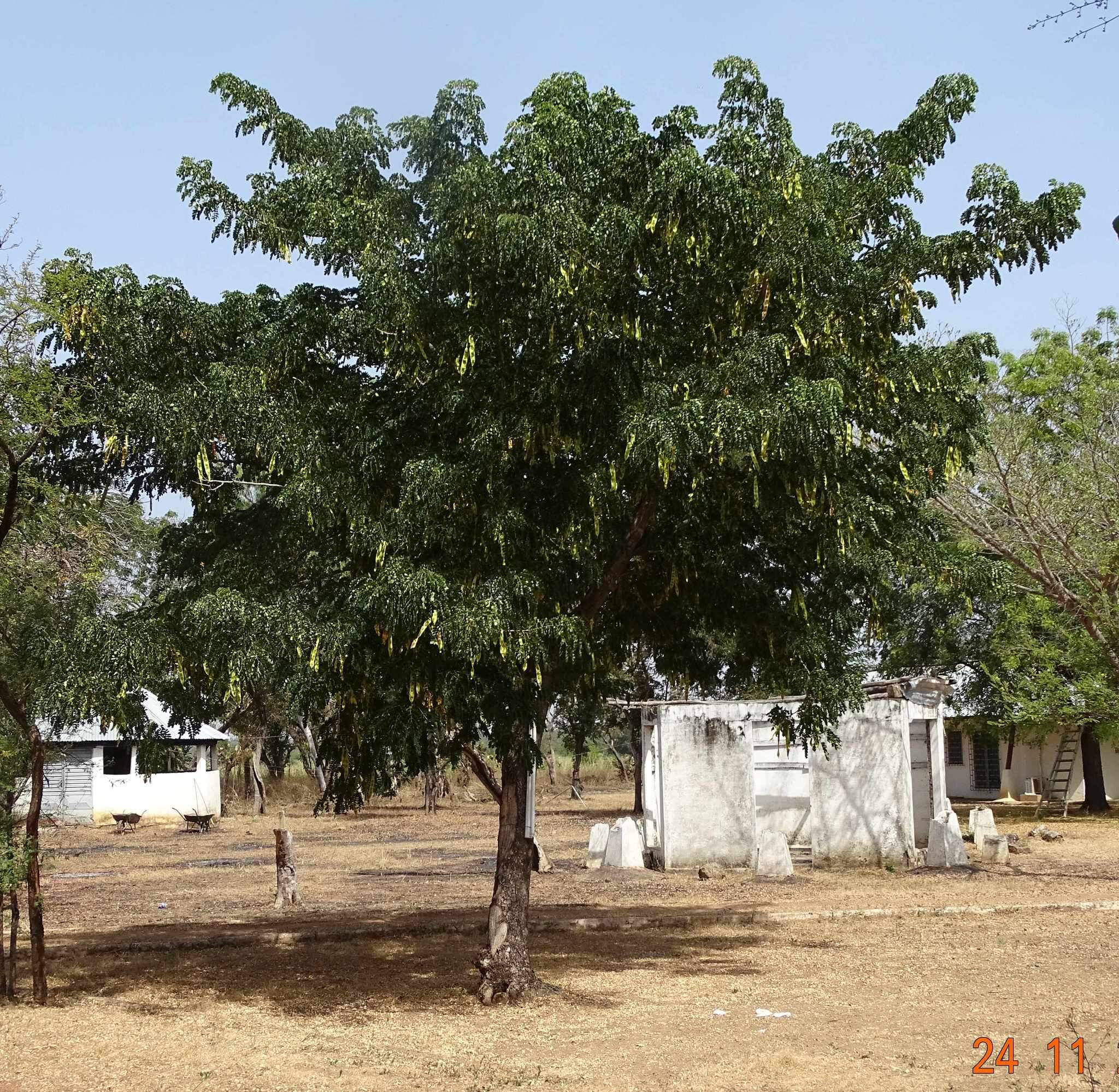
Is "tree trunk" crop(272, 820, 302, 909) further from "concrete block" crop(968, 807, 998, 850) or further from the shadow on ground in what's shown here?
"concrete block" crop(968, 807, 998, 850)

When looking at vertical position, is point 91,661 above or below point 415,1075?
above

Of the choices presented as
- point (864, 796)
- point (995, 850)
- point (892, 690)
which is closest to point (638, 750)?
point (864, 796)

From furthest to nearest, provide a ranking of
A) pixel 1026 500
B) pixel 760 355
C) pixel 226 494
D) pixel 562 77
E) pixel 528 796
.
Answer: pixel 1026 500 → pixel 528 796 → pixel 226 494 → pixel 562 77 → pixel 760 355

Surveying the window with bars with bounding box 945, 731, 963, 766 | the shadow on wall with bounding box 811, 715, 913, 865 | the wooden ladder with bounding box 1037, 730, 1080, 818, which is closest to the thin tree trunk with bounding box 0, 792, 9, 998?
the shadow on wall with bounding box 811, 715, 913, 865

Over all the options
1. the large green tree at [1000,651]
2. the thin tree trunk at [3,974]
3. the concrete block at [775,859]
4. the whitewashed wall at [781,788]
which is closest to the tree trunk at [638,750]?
the large green tree at [1000,651]

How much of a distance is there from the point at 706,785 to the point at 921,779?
5.90m

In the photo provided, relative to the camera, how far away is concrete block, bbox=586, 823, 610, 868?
24.0 metres

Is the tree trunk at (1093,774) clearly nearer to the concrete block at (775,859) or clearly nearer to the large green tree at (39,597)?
the concrete block at (775,859)

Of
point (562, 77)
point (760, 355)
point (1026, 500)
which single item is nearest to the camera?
point (760, 355)

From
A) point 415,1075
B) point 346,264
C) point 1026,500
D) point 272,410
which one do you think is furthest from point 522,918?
point 1026,500

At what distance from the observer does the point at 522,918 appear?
12055mm

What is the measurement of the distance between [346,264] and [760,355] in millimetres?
3674

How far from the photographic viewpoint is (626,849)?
23.6 meters

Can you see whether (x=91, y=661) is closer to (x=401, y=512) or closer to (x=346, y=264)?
(x=401, y=512)
